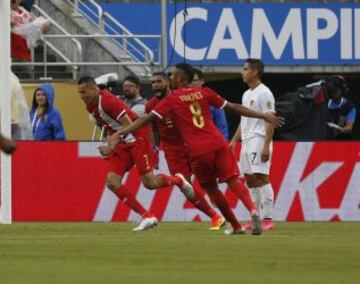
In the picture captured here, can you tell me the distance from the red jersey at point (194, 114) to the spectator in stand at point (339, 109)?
8721mm

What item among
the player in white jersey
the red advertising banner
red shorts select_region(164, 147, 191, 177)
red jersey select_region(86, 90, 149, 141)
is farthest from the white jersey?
the red advertising banner

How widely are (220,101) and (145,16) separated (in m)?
11.2

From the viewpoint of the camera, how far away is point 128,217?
75.0ft

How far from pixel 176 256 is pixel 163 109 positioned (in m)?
3.82

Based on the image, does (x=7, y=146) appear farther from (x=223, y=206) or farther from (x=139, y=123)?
(x=223, y=206)

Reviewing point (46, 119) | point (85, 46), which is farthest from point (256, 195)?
point (85, 46)

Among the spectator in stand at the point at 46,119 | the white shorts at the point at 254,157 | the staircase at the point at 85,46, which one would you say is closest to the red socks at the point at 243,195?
the white shorts at the point at 254,157

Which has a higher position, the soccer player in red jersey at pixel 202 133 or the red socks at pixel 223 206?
the soccer player in red jersey at pixel 202 133

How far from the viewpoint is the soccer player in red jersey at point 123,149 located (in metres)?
18.5

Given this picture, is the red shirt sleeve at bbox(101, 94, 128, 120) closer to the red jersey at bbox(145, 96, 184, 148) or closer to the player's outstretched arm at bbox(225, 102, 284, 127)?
the red jersey at bbox(145, 96, 184, 148)

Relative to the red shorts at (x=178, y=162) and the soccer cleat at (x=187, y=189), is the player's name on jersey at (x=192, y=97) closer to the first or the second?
the soccer cleat at (x=187, y=189)

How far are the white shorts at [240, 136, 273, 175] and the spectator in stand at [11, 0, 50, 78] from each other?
6616mm

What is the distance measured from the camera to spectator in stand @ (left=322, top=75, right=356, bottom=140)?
25703mm

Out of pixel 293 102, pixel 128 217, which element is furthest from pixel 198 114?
pixel 293 102
